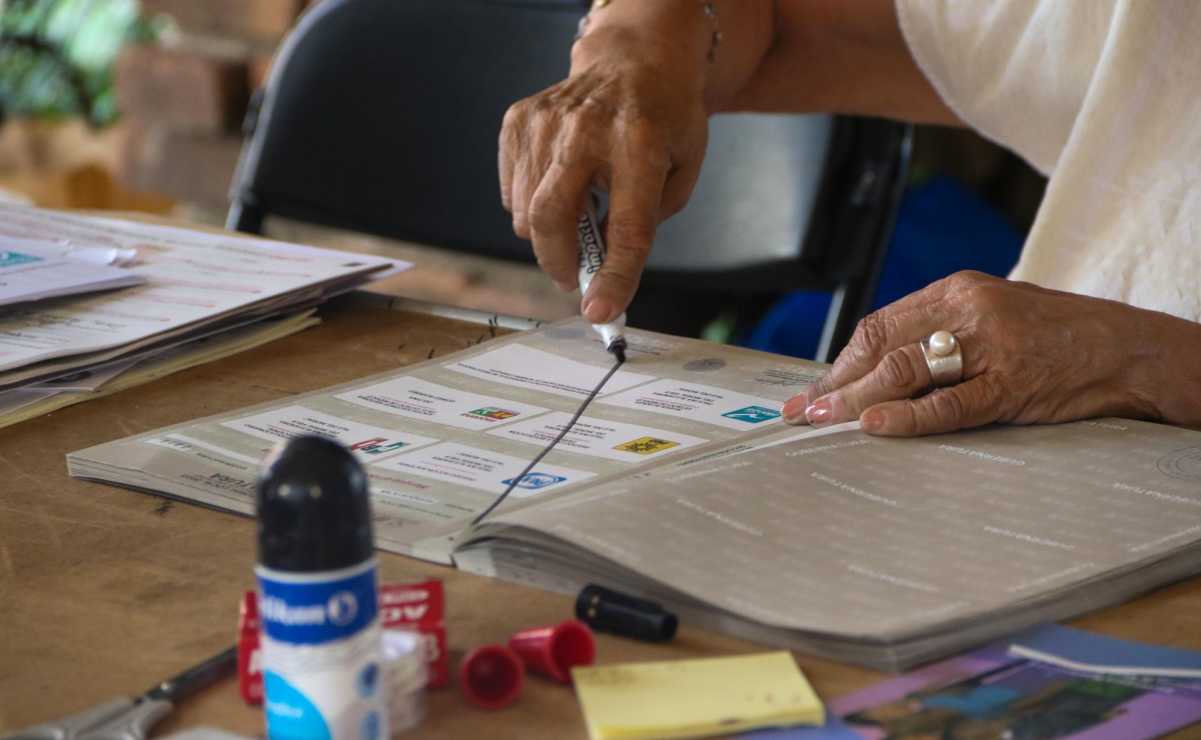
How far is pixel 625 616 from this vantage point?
498 mm

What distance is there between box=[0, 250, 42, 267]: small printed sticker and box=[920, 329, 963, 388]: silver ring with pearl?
25.0 inches

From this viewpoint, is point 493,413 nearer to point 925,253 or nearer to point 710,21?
point 710,21

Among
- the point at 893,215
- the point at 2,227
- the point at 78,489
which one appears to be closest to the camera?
the point at 78,489

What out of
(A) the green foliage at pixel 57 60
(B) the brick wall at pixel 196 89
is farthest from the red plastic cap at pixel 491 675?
(A) the green foliage at pixel 57 60

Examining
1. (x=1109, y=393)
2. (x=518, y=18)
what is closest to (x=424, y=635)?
(x=1109, y=393)

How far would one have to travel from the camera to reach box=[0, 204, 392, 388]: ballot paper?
0.82m

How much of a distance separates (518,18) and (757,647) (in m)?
1.02

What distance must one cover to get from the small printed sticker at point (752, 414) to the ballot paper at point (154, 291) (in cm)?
35

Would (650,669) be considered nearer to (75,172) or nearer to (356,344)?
(356,344)

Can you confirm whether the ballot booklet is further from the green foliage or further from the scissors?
the green foliage

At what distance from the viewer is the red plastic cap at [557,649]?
1.54 ft

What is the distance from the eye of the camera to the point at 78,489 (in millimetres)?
656

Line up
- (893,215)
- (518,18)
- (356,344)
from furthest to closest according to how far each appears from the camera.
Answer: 1. (518,18)
2. (893,215)
3. (356,344)

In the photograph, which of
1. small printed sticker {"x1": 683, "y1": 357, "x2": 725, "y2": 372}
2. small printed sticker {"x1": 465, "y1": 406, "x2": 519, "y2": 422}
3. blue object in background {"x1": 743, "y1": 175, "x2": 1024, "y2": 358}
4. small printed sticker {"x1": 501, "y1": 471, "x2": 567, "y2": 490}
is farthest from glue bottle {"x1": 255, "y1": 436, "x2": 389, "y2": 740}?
blue object in background {"x1": 743, "y1": 175, "x2": 1024, "y2": 358}
